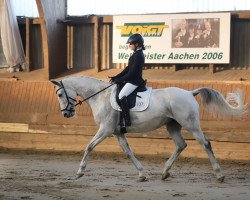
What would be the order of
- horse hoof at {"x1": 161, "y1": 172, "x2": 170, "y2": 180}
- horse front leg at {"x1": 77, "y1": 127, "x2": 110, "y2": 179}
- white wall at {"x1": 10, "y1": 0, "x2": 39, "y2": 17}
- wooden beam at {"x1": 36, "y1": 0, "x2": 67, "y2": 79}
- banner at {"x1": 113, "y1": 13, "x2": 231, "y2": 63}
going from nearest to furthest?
1. horse front leg at {"x1": 77, "y1": 127, "x2": 110, "y2": 179}
2. horse hoof at {"x1": 161, "y1": 172, "x2": 170, "y2": 180}
3. banner at {"x1": 113, "y1": 13, "x2": 231, "y2": 63}
4. wooden beam at {"x1": 36, "y1": 0, "x2": 67, "y2": 79}
5. white wall at {"x1": 10, "y1": 0, "x2": 39, "y2": 17}

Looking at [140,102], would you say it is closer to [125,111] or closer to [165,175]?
[125,111]

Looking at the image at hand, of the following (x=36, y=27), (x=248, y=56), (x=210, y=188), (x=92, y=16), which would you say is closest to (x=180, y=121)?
(x=210, y=188)

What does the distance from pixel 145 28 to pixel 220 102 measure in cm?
560

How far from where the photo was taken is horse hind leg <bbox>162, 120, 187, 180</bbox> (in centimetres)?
1013

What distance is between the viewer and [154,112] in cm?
1004

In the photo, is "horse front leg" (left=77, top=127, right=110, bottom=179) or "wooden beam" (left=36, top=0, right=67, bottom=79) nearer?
"horse front leg" (left=77, top=127, right=110, bottom=179)

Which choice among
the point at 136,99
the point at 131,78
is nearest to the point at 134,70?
the point at 131,78

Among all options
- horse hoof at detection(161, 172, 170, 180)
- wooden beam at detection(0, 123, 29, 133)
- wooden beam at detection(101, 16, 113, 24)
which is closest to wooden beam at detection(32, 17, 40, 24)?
wooden beam at detection(101, 16, 113, 24)

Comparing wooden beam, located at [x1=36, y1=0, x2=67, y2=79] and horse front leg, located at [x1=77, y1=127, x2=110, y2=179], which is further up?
wooden beam, located at [x1=36, y1=0, x2=67, y2=79]

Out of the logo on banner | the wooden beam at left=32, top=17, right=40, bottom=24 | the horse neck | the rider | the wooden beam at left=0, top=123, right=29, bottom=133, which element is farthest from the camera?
the wooden beam at left=32, top=17, right=40, bottom=24

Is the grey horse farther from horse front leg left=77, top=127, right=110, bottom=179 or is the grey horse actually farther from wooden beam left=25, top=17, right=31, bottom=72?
wooden beam left=25, top=17, right=31, bottom=72

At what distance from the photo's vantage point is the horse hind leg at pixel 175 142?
10.1 meters

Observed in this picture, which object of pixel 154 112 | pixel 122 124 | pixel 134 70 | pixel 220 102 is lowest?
pixel 122 124

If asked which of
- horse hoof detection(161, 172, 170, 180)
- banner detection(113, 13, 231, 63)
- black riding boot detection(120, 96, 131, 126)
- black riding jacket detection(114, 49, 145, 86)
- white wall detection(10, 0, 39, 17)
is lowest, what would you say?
horse hoof detection(161, 172, 170, 180)
